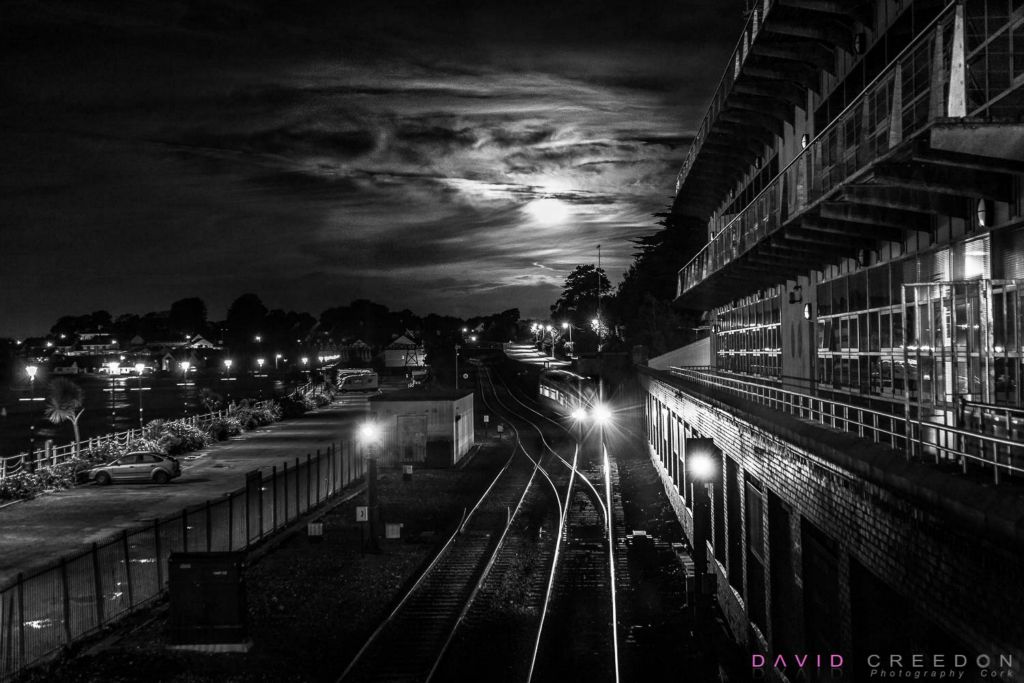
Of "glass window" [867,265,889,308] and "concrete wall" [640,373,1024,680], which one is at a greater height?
"glass window" [867,265,889,308]

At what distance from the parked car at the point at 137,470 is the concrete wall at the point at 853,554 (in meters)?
24.7

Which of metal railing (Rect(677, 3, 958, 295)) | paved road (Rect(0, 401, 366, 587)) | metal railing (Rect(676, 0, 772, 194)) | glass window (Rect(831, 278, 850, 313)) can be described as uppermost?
metal railing (Rect(676, 0, 772, 194))

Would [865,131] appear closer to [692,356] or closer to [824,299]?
[824,299]

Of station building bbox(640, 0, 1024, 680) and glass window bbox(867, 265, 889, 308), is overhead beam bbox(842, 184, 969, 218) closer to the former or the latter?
station building bbox(640, 0, 1024, 680)

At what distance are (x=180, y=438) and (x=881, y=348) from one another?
36.8 m

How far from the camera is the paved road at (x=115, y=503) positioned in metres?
22.1

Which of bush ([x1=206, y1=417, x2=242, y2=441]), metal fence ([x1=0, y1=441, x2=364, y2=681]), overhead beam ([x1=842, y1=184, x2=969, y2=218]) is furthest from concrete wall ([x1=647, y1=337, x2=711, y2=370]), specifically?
overhead beam ([x1=842, y1=184, x2=969, y2=218])

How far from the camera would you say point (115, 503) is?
96.3 ft

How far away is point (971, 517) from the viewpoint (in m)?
5.46

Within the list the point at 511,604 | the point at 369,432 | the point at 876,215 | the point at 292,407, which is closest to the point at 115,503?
the point at 369,432

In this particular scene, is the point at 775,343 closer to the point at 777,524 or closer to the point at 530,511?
the point at 530,511

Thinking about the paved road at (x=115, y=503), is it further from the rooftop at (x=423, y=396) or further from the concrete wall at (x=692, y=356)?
the concrete wall at (x=692, y=356)

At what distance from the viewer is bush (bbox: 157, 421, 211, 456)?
42000 millimetres

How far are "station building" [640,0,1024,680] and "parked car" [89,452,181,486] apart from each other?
2089cm
